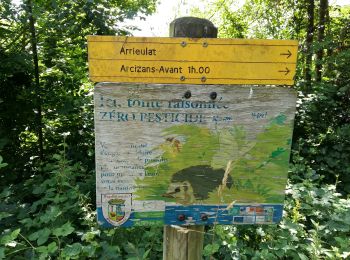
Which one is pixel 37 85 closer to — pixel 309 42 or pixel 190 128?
pixel 190 128

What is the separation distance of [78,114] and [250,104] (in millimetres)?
3167

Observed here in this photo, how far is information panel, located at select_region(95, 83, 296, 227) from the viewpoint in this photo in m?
1.35

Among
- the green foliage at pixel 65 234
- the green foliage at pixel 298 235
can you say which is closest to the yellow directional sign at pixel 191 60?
the green foliage at pixel 298 235

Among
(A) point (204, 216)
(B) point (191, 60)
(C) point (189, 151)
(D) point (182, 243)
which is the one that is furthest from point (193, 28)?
(D) point (182, 243)

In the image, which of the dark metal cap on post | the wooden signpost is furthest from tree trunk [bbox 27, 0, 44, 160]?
the dark metal cap on post

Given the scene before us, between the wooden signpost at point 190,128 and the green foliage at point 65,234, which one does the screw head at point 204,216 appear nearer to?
the wooden signpost at point 190,128

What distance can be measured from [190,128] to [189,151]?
104mm

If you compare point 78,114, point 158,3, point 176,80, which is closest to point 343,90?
point 78,114

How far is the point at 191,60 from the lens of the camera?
52.6 inches

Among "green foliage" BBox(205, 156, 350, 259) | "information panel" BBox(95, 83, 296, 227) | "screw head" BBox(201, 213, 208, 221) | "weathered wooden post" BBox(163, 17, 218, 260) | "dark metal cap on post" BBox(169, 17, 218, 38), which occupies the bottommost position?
"green foliage" BBox(205, 156, 350, 259)

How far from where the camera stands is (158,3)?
8.85 meters

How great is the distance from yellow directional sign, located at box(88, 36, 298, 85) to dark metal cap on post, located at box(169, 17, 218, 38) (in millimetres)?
64

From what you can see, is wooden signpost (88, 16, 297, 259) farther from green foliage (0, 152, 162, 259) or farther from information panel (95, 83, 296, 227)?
green foliage (0, 152, 162, 259)

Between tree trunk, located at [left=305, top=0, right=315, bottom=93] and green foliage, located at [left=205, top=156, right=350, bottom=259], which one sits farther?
tree trunk, located at [left=305, top=0, right=315, bottom=93]
